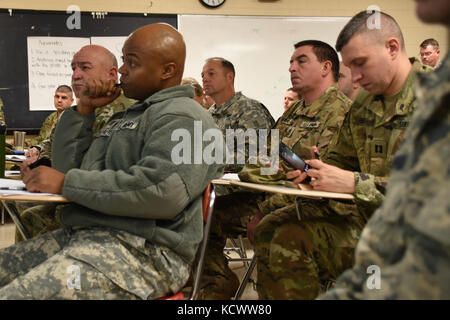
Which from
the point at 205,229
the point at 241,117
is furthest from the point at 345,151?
the point at 241,117

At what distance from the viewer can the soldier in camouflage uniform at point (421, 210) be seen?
50 centimetres

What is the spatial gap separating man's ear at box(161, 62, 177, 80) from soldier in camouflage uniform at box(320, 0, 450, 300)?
1.08 metres

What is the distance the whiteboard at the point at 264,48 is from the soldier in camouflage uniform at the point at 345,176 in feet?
11.8

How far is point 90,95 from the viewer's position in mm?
1855

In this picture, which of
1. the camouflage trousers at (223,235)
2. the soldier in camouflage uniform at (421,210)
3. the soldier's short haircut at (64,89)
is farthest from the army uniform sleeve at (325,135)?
the soldier's short haircut at (64,89)

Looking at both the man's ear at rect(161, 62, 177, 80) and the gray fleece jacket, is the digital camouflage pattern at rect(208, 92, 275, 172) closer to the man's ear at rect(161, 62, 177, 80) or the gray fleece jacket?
the man's ear at rect(161, 62, 177, 80)

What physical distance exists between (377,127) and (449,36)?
1.28 meters

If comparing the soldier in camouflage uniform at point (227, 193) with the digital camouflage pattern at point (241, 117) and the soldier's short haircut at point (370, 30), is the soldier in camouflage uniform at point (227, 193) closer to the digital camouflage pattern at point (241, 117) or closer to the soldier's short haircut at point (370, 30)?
the digital camouflage pattern at point (241, 117)

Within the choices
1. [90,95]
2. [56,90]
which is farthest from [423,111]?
[56,90]

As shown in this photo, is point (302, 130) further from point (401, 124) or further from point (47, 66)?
point (47, 66)

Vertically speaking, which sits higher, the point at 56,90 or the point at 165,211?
the point at 56,90

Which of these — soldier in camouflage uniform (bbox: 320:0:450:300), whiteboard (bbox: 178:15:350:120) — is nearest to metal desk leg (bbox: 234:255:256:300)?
soldier in camouflage uniform (bbox: 320:0:450:300)

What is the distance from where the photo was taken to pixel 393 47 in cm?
173
